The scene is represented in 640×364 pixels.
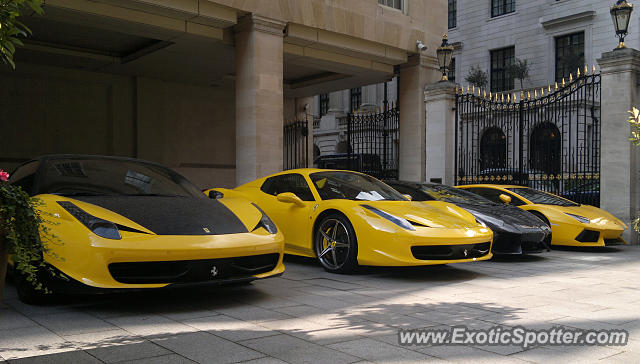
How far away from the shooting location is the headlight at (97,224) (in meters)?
4.40

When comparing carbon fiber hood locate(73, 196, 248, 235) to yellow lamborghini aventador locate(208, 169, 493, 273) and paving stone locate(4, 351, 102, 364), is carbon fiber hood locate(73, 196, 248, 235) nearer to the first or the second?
paving stone locate(4, 351, 102, 364)

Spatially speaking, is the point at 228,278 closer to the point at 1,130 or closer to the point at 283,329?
the point at 283,329

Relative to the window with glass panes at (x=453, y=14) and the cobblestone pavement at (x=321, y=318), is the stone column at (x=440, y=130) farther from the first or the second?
the window with glass panes at (x=453, y=14)

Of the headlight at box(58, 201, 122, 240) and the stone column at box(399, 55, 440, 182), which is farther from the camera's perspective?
the stone column at box(399, 55, 440, 182)

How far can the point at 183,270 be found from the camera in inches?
180

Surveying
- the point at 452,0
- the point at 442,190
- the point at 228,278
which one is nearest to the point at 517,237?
the point at 442,190

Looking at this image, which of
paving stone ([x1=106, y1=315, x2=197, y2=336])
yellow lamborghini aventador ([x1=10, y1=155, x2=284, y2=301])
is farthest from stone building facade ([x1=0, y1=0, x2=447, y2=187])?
paving stone ([x1=106, y1=315, x2=197, y2=336])

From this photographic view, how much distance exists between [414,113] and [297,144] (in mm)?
5485

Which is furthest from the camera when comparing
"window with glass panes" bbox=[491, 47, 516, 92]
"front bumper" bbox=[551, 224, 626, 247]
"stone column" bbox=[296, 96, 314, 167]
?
"window with glass panes" bbox=[491, 47, 516, 92]

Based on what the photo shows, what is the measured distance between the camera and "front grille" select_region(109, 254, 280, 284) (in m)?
4.40

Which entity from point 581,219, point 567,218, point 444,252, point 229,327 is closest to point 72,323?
point 229,327

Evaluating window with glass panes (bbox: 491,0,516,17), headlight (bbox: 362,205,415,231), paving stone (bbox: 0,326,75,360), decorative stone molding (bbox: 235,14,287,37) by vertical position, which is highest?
window with glass panes (bbox: 491,0,516,17)

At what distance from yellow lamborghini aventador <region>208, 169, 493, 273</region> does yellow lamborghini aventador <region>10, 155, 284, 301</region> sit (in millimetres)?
1450

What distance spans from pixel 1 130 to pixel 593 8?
95.2ft
